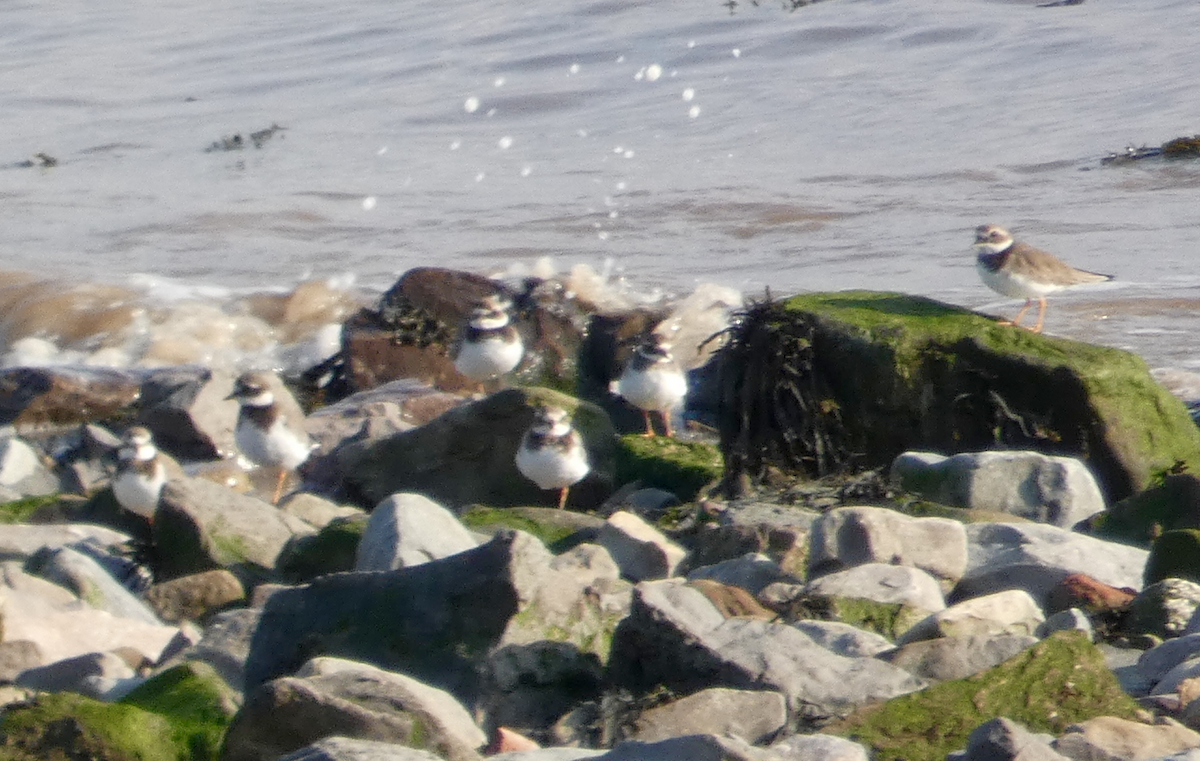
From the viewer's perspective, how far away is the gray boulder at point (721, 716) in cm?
331

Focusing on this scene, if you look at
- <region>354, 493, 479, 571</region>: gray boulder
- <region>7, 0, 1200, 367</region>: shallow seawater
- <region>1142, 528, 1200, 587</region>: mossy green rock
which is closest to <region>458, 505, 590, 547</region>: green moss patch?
<region>354, 493, 479, 571</region>: gray boulder

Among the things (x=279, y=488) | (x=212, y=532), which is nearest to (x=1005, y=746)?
(x=212, y=532)

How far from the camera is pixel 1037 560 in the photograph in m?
4.66

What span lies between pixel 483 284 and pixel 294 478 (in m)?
2.24

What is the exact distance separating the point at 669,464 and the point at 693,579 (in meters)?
2.50

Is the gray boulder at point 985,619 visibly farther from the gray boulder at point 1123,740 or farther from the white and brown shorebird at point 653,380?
the white and brown shorebird at point 653,380

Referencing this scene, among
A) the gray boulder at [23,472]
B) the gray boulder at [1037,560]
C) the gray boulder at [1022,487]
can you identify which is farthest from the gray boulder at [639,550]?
the gray boulder at [23,472]

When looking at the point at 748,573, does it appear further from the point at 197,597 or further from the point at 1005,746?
the point at 1005,746

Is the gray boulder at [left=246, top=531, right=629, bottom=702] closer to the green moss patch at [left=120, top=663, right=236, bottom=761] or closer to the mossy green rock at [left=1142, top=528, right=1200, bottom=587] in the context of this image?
the green moss patch at [left=120, top=663, right=236, bottom=761]

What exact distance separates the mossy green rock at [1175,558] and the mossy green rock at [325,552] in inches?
92.7

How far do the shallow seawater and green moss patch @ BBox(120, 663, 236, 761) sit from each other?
276 inches

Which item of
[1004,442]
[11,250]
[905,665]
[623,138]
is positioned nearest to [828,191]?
[623,138]

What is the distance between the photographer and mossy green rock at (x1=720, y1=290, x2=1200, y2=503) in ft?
20.3

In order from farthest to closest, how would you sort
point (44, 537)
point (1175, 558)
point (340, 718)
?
1. point (44, 537)
2. point (1175, 558)
3. point (340, 718)
